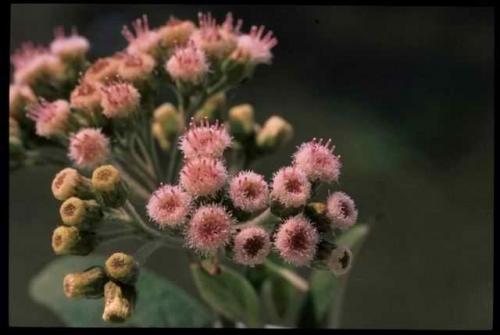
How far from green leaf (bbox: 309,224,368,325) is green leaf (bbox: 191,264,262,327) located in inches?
7.4

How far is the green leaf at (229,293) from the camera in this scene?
2.66 m

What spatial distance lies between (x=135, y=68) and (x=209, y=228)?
614mm

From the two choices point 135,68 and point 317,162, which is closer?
point 317,162

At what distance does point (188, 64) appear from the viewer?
275 cm

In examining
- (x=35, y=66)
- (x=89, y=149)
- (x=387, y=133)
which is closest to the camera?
(x=89, y=149)

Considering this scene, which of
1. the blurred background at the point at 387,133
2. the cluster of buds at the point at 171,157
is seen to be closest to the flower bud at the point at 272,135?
the cluster of buds at the point at 171,157

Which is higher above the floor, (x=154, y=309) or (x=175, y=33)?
(x=175, y=33)

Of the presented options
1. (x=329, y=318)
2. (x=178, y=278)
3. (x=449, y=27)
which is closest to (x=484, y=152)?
(x=449, y=27)

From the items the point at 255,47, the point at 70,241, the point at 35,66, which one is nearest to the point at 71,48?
the point at 35,66

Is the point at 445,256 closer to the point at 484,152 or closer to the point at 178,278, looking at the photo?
the point at 484,152

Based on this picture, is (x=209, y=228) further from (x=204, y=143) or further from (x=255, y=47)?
(x=255, y=47)

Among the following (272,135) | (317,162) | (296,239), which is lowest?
(296,239)

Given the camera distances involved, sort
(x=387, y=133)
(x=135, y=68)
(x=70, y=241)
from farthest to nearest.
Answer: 1. (x=387, y=133)
2. (x=135, y=68)
3. (x=70, y=241)

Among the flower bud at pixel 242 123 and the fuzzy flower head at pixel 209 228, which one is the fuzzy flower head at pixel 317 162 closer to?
the fuzzy flower head at pixel 209 228
